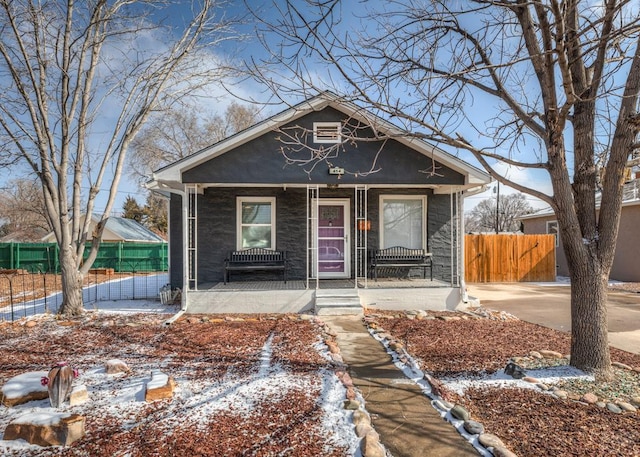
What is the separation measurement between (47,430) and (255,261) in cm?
599

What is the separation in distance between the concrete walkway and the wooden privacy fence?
963 centimetres

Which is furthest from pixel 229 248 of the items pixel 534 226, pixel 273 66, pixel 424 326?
pixel 534 226

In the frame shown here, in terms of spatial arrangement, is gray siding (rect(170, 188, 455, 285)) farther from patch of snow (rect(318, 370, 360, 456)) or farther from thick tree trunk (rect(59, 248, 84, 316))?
patch of snow (rect(318, 370, 360, 456))

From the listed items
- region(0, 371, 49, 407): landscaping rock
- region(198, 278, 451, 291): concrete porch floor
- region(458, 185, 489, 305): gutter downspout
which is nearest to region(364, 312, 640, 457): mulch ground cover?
region(458, 185, 489, 305): gutter downspout

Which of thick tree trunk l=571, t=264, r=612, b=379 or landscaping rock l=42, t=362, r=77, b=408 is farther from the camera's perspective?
thick tree trunk l=571, t=264, r=612, b=379

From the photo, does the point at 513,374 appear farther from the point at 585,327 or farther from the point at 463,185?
the point at 463,185

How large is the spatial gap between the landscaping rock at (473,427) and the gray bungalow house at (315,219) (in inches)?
178

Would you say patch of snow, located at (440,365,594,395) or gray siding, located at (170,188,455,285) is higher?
gray siding, located at (170,188,455,285)

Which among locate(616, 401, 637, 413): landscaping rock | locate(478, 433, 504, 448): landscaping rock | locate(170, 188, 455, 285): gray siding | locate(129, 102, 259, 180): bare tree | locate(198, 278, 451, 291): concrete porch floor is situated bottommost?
locate(616, 401, 637, 413): landscaping rock

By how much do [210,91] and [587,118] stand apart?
8.69 m

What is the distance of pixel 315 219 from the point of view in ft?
29.5

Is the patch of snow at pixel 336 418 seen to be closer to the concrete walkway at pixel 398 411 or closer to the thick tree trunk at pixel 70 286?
the concrete walkway at pixel 398 411

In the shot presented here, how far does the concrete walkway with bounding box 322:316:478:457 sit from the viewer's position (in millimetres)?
2695

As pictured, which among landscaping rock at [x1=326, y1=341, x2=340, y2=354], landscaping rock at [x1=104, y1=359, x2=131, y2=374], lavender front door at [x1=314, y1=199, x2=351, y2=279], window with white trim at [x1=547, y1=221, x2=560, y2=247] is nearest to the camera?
landscaping rock at [x1=104, y1=359, x2=131, y2=374]
